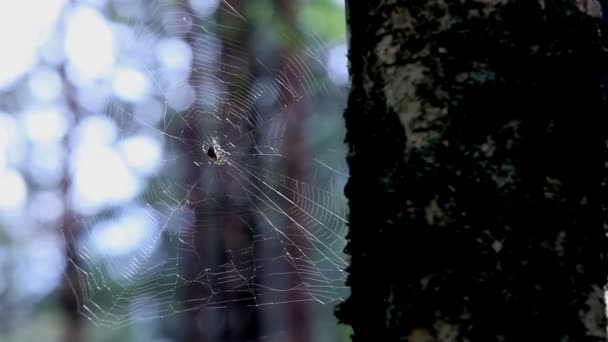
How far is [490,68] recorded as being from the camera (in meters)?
0.76

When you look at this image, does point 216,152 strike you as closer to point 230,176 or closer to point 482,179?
point 230,176

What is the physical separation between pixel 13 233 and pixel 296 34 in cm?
1192

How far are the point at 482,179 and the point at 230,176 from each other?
2.72 metres

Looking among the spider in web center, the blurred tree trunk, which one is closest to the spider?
the spider in web center

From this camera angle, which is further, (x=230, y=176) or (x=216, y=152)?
(x=230, y=176)

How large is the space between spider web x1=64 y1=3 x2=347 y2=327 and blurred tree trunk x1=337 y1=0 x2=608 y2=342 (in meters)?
1.44

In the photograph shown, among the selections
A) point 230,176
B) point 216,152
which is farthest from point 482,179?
point 230,176

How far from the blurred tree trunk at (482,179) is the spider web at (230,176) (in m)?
1.44

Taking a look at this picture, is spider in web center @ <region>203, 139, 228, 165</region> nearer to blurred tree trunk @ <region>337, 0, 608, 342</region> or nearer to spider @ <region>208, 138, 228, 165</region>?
spider @ <region>208, 138, 228, 165</region>

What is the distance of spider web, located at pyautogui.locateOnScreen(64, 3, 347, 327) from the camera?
3.26 meters

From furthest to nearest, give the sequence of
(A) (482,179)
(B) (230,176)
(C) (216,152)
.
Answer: (B) (230,176) < (C) (216,152) < (A) (482,179)

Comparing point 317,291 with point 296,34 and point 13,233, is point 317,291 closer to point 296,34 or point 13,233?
point 296,34

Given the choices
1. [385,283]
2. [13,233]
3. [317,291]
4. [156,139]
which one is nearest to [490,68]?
[385,283]

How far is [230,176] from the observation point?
→ 341 centimetres
